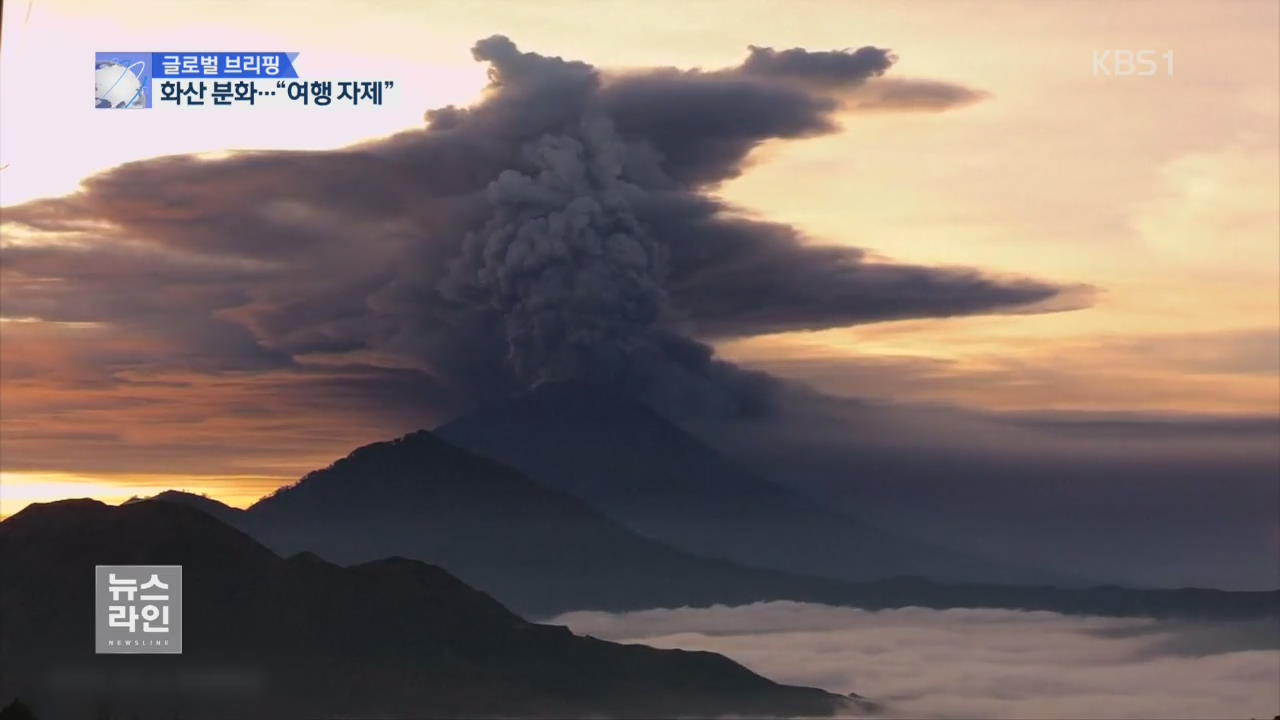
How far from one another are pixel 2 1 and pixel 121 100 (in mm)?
52390

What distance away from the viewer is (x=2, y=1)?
2523 cm

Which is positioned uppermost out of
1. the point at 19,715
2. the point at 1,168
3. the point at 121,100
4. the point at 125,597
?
the point at 121,100

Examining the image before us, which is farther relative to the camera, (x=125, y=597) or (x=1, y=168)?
(x=125, y=597)

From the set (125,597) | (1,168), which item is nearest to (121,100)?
(125,597)

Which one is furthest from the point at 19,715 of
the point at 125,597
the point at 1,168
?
the point at 1,168

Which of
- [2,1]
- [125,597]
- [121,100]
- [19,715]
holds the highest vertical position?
[121,100]

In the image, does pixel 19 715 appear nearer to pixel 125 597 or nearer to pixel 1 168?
pixel 125 597

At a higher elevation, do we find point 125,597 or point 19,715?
point 125,597

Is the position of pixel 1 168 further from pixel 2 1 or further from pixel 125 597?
pixel 125 597

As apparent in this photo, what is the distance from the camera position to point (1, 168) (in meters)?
27.9

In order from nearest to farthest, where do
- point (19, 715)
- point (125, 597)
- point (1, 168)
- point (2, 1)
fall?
point (2, 1)
point (1, 168)
point (19, 715)
point (125, 597)

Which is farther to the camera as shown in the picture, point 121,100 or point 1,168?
point 121,100

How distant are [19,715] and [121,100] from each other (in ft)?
95.0

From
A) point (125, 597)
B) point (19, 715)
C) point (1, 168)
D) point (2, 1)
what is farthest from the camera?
point (125, 597)
